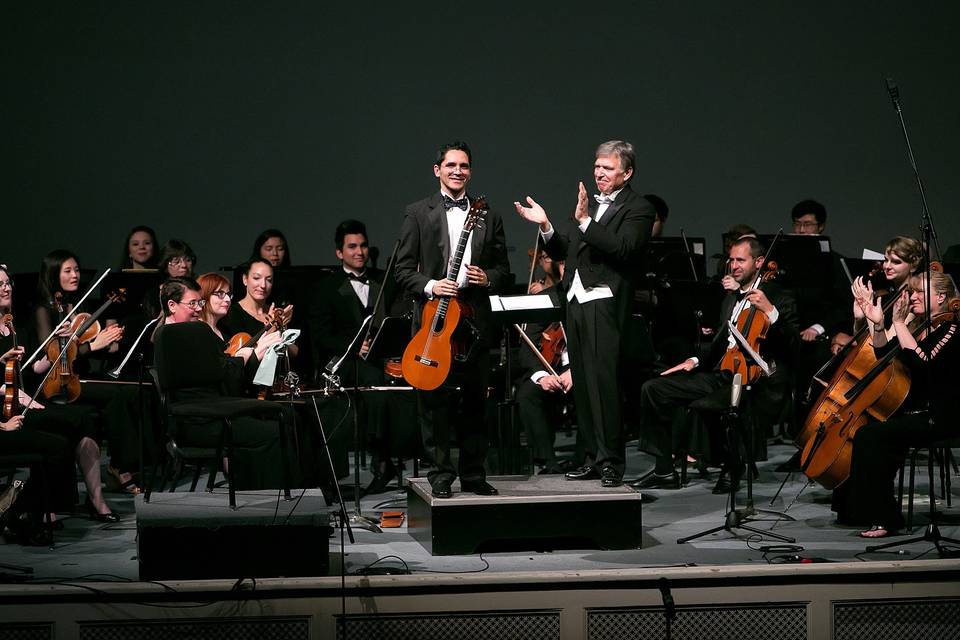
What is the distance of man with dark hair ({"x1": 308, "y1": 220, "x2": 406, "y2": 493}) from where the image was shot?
5738 mm

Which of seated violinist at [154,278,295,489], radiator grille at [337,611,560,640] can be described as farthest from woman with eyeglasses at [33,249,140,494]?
radiator grille at [337,611,560,640]

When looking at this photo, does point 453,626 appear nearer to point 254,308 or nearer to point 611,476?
point 611,476

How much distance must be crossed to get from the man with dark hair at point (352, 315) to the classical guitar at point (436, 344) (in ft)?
4.91

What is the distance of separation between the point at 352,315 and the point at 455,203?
1847 mm

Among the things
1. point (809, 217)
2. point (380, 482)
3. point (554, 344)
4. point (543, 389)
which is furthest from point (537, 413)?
point (809, 217)

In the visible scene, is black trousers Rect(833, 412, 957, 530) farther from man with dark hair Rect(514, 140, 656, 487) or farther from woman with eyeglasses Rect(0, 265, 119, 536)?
woman with eyeglasses Rect(0, 265, 119, 536)

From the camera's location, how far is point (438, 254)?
174 inches

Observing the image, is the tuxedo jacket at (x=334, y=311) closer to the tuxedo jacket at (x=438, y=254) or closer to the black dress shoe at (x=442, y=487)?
the tuxedo jacket at (x=438, y=254)

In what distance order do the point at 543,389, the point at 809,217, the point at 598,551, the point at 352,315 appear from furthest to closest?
the point at 809,217 < the point at 352,315 < the point at 543,389 < the point at 598,551

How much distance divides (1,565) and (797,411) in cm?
476

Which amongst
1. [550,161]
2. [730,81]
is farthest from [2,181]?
[730,81]

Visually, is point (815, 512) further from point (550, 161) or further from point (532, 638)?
point (550, 161)

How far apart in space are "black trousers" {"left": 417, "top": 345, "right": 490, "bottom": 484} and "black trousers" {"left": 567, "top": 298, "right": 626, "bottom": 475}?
67 cm

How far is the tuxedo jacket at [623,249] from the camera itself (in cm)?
490
